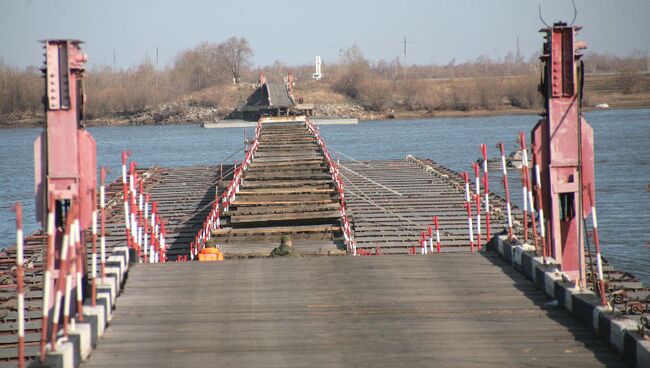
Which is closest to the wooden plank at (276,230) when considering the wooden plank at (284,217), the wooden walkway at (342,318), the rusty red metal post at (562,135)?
the wooden plank at (284,217)

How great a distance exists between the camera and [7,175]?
240ft

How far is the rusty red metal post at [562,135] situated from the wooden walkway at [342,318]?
1358 mm

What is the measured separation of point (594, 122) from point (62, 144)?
345 ft

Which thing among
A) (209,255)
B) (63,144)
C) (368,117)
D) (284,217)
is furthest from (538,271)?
(368,117)

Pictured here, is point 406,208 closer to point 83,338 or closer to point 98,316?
point 98,316

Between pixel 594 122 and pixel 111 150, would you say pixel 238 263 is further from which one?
pixel 594 122

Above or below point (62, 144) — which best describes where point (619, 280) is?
below

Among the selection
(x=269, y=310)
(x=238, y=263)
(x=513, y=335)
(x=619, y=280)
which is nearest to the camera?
(x=513, y=335)

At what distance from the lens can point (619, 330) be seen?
28.3 ft

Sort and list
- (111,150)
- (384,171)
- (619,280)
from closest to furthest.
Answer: (619,280)
(384,171)
(111,150)

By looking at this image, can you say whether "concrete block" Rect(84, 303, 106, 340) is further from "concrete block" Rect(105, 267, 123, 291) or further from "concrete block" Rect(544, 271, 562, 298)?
"concrete block" Rect(544, 271, 562, 298)

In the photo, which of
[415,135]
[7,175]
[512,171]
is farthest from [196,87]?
[512,171]

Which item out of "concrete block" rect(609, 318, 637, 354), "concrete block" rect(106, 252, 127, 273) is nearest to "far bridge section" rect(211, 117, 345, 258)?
"concrete block" rect(106, 252, 127, 273)

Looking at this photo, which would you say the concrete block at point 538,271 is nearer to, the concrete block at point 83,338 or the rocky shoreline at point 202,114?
the concrete block at point 83,338
